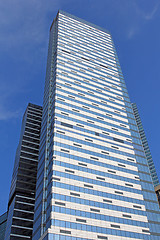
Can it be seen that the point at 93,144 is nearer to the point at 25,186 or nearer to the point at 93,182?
the point at 93,182

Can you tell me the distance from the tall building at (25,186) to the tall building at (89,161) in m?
17.8

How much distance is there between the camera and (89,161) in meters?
87.6

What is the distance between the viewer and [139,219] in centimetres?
8106

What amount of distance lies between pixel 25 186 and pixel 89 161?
117 feet

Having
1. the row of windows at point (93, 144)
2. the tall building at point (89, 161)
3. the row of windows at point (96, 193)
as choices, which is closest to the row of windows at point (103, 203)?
the tall building at point (89, 161)

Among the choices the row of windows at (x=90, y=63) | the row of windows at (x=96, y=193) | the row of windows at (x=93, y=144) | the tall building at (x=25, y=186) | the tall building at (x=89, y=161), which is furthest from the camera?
the row of windows at (x=90, y=63)

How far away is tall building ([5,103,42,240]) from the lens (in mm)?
95075

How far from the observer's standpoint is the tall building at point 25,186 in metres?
95.1

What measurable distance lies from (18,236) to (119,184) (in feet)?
135

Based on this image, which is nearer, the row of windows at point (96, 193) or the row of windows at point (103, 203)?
the row of windows at point (103, 203)

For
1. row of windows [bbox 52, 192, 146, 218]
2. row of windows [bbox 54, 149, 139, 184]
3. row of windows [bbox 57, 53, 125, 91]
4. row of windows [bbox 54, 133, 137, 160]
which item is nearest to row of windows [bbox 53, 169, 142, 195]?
row of windows [bbox 54, 149, 139, 184]

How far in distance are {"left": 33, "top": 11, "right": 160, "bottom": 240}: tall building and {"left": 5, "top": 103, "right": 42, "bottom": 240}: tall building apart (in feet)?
58.4

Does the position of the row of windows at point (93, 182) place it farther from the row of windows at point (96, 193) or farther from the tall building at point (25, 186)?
the tall building at point (25, 186)

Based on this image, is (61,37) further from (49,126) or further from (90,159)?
(90,159)
